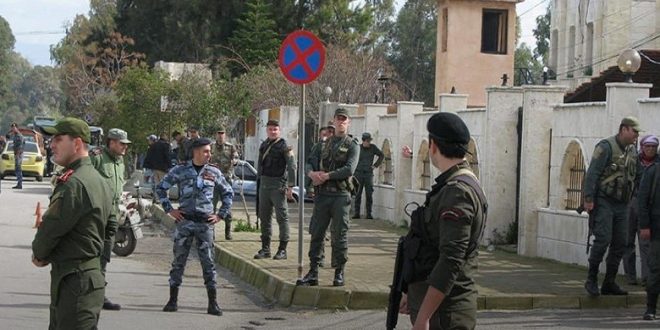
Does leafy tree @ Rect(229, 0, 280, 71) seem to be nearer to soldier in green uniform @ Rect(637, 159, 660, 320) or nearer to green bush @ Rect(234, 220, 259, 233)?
green bush @ Rect(234, 220, 259, 233)

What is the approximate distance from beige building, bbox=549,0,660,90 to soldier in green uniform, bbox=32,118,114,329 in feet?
172

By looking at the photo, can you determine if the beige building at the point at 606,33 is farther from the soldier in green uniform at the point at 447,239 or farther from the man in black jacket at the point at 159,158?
the soldier in green uniform at the point at 447,239

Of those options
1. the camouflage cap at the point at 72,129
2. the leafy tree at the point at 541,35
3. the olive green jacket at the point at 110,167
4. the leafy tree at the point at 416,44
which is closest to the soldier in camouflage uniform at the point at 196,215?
the olive green jacket at the point at 110,167

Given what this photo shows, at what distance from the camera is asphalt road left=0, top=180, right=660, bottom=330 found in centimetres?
1137

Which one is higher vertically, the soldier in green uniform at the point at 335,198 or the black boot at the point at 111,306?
the soldier in green uniform at the point at 335,198

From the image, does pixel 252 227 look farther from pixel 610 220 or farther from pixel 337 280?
pixel 610 220

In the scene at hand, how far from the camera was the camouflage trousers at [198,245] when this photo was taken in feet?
39.6

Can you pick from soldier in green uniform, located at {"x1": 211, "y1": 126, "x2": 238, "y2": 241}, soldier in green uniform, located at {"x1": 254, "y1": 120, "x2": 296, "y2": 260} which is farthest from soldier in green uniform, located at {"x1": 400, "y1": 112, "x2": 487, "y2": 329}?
soldier in green uniform, located at {"x1": 211, "y1": 126, "x2": 238, "y2": 241}

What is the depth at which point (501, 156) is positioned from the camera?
728 inches

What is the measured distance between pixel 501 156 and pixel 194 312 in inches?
298

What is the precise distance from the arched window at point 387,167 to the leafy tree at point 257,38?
97.3 ft

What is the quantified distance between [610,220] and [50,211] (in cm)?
731

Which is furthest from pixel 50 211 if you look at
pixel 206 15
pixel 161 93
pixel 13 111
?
pixel 13 111

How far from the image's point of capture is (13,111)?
648 ft
